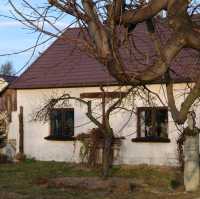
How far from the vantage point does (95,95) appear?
21906mm

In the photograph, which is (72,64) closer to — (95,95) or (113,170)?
(95,95)

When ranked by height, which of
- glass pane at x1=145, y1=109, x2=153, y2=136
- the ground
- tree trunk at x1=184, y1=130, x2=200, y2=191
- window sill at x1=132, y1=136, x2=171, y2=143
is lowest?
the ground

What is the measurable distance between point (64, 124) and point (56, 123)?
2.36ft

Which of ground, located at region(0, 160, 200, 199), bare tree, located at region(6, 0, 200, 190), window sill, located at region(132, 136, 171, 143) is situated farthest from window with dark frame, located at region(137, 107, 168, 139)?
bare tree, located at region(6, 0, 200, 190)

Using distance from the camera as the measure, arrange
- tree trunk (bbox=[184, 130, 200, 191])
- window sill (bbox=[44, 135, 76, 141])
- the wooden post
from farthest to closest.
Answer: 1. the wooden post
2. window sill (bbox=[44, 135, 76, 141])
3. tree trunk (bbox=[184, 130, 200, 191])

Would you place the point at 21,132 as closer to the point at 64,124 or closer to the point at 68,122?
the point at 64,124

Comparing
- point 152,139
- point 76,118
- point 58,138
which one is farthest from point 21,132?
point 152,139

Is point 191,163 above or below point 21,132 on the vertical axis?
below

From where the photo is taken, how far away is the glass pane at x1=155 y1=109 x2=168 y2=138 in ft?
68.7

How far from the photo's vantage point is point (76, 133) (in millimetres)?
22734

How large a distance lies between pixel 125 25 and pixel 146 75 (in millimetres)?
702

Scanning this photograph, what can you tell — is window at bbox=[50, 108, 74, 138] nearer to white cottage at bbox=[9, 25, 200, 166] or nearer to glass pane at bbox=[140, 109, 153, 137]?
white cottage at bbox=[9, 25, 200, 166]

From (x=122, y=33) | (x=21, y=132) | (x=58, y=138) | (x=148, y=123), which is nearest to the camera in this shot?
(x=122, y=33)

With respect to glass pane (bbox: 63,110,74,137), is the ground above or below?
below
